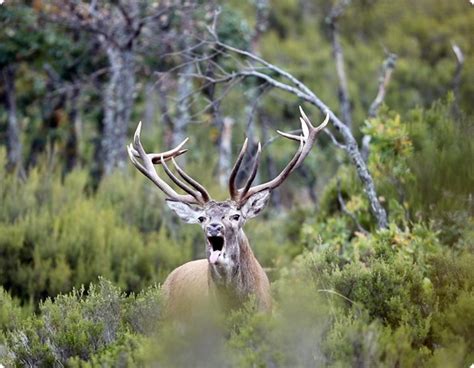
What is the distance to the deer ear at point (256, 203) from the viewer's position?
896 centimetres

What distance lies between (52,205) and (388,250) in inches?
245

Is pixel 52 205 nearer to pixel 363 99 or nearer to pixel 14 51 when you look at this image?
pixel 14 51

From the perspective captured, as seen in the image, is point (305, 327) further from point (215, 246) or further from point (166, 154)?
point (166, 154)

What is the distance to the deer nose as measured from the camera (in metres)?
8.36

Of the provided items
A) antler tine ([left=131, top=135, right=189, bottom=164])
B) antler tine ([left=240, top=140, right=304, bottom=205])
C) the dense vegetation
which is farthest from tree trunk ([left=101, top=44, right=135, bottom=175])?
antler tine ([left=240, top=140, right=304, bottom=205])

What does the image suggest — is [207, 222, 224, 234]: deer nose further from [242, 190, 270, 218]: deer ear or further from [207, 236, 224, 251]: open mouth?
[242, 190, 270, 218]: deer ear

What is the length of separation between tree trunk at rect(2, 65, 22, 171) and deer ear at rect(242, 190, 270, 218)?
10378 millimetres

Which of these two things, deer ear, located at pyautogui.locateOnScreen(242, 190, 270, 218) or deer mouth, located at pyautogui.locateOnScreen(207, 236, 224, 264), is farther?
deer ear, located at pyautogui.locateOnScreen(242, 190, 270, 218)

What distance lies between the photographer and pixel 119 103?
17406 mm

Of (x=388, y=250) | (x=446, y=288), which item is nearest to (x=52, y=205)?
(x=388, y=250)

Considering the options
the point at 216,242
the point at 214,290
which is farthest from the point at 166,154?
the point at 214,290

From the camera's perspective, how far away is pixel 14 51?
19109 mm

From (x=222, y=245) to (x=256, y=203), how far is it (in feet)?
2.26

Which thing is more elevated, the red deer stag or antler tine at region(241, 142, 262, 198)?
antler tine at region(241, 142, 262, 198)
